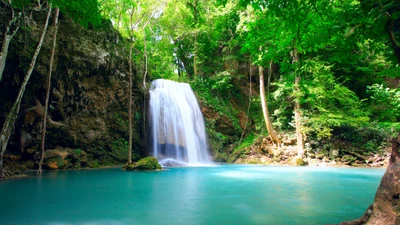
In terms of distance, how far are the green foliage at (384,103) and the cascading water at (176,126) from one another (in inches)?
397

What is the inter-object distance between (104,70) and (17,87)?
3980 mm

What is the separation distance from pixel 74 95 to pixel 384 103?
16802mm

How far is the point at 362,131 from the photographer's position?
48.0 ft

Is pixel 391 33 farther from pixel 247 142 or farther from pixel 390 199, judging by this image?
pixel 247 142

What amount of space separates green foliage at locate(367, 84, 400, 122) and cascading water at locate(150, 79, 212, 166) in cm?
1010

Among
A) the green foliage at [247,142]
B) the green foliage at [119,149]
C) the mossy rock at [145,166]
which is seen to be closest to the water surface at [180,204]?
the mossy rock at [145,166]

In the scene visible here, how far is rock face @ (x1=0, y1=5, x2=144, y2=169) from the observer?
1049 centimetres

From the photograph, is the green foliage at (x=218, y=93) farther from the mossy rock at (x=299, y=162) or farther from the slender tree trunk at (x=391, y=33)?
the slender tree trunk at (x=391, y=33)

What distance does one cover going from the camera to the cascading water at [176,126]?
603 inches

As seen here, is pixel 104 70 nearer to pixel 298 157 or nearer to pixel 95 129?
pixel 95 129

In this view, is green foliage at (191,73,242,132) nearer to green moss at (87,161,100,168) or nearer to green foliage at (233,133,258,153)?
green foliage at (233,133,258,153)

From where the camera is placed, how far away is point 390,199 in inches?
92.1

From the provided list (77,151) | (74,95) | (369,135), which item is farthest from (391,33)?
(369,135)

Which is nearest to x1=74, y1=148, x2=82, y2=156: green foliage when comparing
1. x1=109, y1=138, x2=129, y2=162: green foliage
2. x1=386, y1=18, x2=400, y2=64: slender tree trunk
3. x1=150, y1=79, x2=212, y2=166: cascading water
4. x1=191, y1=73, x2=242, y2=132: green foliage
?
x1=109, y1=138, x2=129, y2=162: green foliage
